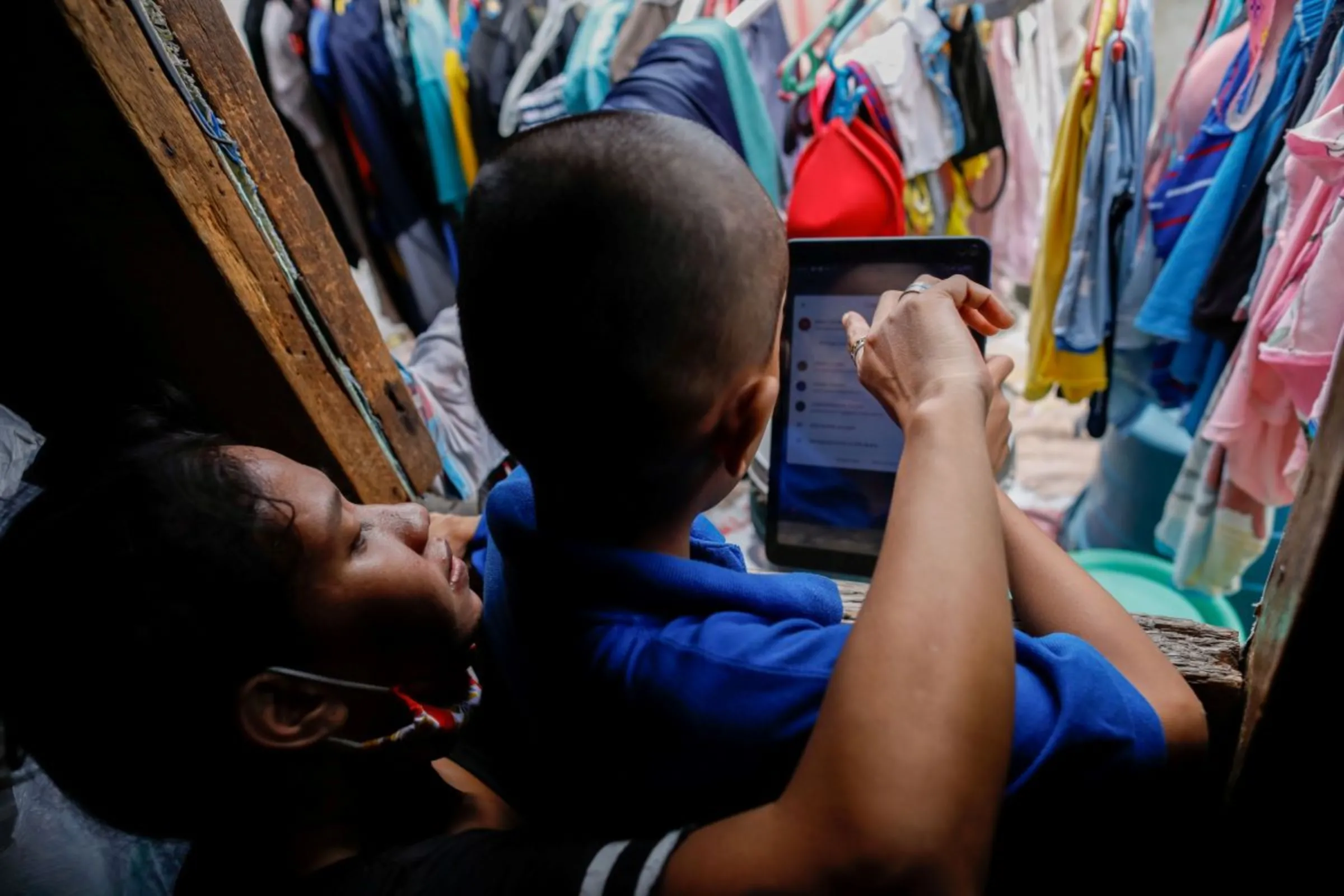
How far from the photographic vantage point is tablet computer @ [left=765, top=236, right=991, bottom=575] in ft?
3.16

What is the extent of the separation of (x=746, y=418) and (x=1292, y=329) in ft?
3.42

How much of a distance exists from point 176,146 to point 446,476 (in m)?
0.75

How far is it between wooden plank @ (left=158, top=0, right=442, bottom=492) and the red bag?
0.91 m

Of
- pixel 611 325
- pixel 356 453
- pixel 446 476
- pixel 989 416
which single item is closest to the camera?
pixel 611 325

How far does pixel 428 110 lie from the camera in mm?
2152

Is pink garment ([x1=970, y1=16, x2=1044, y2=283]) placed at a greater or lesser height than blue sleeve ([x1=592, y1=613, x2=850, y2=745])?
lesser

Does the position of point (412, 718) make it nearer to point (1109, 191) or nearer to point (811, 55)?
point (1109, 191)

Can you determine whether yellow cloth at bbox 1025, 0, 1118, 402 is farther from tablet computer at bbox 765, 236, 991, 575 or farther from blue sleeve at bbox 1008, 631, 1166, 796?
blue sleeve at bbox 1008, 631, 1166, 796

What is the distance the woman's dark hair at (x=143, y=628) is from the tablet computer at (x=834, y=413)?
0.73 meters

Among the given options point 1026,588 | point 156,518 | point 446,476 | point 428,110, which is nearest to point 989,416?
point 1026,588

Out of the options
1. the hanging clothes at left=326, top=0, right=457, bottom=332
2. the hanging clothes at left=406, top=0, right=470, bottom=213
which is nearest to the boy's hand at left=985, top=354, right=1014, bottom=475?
the hanging clothes at left=406, top=0, right=470, bottom=213

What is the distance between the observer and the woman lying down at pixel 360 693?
0.43 metres

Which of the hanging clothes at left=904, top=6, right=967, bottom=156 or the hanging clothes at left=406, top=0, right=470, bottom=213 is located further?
the hanging clothes at left=406, top=0, right=470, bottom=213

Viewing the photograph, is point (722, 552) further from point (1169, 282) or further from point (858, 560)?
point (1169, 282)
